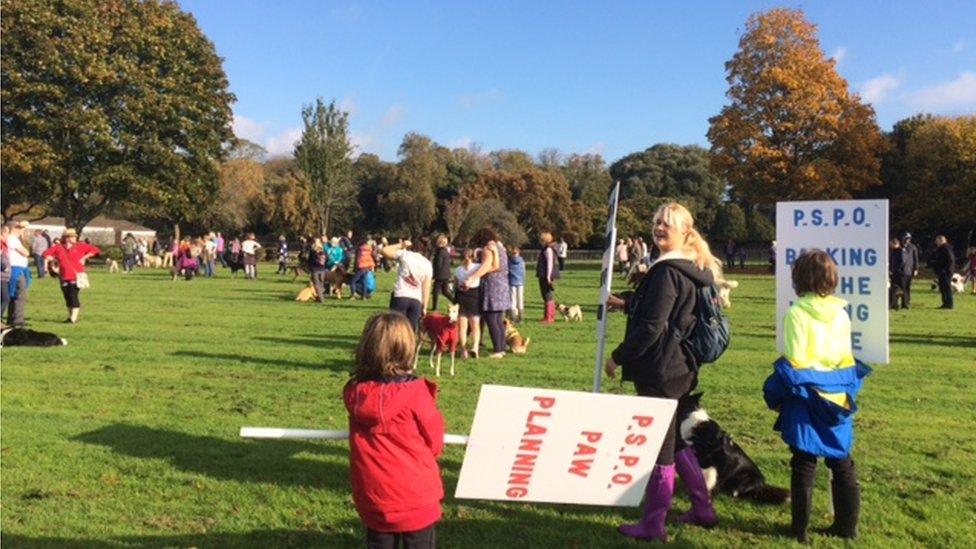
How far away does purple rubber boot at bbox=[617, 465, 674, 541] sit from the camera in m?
4.75

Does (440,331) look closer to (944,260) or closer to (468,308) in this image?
(468,308)

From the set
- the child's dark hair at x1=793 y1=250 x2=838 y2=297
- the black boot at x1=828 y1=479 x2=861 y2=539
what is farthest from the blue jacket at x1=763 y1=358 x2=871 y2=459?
the child's dark hair at x1=793 y1=250 x2=838 y2=297

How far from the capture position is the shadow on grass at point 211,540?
4.79 metres

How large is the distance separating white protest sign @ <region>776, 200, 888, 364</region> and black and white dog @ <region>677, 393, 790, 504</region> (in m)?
0.81

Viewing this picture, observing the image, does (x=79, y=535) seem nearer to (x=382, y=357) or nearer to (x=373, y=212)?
(x=382, y=357)

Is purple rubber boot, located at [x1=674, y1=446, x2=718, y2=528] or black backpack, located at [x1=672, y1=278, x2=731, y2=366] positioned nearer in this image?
black backpack, located at [x1=672, y1=278, x2=731, y2=366]

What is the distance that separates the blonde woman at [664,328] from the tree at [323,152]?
54712mm

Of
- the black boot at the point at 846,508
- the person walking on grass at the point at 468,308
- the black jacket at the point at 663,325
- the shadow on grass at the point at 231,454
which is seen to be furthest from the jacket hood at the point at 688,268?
the person walking on grass at the point at 468,308

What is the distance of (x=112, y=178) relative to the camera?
41.2 m

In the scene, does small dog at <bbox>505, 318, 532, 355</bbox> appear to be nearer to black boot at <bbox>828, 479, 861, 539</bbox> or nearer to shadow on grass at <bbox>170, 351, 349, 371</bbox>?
shadow on grass at <bbox>170, 351, 349, 371</bbox>

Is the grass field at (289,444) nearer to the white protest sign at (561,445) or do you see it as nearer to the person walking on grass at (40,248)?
the white protest sign at (561,445)

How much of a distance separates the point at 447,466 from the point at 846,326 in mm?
3153

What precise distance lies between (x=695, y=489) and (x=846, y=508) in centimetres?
87

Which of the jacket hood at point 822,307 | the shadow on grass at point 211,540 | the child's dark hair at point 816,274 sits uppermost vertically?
the child's dark hair at point 816,274
